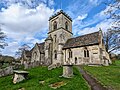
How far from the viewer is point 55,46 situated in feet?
136

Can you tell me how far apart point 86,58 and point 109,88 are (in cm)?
2271

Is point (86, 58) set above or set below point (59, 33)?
below

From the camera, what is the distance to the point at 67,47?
37.6 m

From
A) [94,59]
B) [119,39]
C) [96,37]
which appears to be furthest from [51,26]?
[119,39]

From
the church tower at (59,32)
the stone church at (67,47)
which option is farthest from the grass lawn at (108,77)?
the church tower at (59,32)

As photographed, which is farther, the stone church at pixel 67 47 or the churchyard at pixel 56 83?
the stone church at pixel 67 47

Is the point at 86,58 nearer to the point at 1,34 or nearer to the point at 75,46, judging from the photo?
the point at 75,46

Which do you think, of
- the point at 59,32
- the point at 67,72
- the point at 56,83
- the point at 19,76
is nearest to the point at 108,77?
the point at 67,72

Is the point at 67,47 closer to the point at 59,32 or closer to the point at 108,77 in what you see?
the point at 59,32

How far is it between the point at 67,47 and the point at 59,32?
6.33 meters

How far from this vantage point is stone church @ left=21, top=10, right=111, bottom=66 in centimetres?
3189

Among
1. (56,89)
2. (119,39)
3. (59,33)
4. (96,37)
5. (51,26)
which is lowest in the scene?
(56,89)

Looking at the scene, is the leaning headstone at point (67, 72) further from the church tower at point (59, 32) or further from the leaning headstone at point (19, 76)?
the church tower at point (59, 32)

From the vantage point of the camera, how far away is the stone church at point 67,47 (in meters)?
31.9
